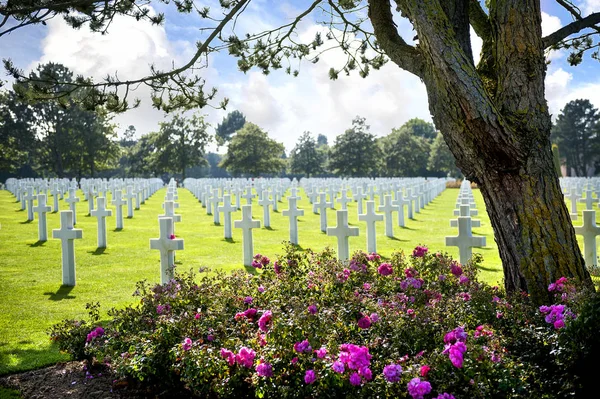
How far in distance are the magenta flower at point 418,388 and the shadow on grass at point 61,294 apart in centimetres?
584

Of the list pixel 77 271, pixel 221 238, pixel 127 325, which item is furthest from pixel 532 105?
pixel 221 238

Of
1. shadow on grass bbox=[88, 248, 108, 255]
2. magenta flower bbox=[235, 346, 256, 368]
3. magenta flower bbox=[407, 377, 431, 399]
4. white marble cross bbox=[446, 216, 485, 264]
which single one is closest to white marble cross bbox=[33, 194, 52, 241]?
shadow on grass bbox=[88, 248, 108, 255]

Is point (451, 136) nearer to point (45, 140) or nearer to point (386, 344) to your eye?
point (386, 344)

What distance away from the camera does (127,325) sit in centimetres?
450

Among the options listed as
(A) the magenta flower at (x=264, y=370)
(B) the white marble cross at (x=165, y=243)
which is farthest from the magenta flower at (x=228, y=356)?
(B) the white marble cross at (x=165, y=243)

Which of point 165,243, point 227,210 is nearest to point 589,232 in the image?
point 165,243

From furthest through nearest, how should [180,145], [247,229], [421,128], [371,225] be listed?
[421,128]
[180,145]
[247,229]
[371,225]

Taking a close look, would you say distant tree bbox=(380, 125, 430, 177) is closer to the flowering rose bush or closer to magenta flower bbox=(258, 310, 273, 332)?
the flowering rose bush

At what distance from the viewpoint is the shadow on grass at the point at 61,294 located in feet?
23.5

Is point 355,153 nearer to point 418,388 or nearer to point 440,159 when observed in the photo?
point 440,159

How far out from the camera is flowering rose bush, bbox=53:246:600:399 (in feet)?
9.90

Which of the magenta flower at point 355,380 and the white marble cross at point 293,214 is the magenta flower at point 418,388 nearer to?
the magenta flower at point 355,380

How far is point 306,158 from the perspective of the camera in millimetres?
73500

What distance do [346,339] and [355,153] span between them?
6460cm
